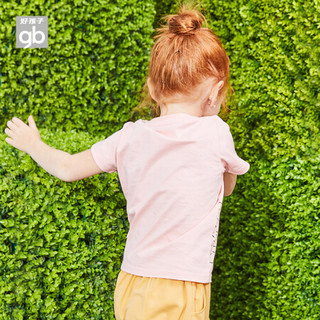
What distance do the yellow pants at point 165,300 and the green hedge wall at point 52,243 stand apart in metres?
0.77

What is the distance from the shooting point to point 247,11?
3516 mm

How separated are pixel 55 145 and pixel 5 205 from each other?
45 cm

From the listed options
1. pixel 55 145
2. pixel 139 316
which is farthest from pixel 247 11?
pixel 139 316

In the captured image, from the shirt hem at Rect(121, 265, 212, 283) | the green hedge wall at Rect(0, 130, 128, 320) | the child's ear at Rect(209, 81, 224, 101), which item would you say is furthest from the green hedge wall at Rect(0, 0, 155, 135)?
the shirt hem at Rect(121, 265, 212, 283)

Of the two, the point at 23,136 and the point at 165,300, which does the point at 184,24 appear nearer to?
the point at 23,136

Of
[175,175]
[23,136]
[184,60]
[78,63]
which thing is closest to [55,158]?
[23,136]

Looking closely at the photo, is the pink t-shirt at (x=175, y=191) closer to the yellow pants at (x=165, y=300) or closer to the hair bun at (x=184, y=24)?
the yellow pants at (x=165, y=300)

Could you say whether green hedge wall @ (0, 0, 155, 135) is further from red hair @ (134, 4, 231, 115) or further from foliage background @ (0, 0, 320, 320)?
red hair @ (134, 4, 231, 115)

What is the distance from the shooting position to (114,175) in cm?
290

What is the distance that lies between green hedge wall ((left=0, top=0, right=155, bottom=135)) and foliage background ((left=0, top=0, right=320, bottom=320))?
0.01m

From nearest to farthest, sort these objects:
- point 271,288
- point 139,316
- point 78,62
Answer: point 139,316 → point 271,288 → point 78,62

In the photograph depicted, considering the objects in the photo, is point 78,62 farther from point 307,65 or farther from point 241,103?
point 307,65

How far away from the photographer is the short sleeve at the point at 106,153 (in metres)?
2.17

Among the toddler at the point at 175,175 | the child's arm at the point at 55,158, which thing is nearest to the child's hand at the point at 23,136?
the child's arm at the point at 55,158
